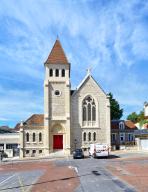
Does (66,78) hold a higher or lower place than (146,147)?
higher

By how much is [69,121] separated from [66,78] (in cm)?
804

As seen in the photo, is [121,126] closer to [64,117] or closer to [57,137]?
[64,117]

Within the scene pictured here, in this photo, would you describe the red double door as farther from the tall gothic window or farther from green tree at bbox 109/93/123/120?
green tree at bbox 109/93/123/120

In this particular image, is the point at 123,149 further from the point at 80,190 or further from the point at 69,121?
the point at 80,190

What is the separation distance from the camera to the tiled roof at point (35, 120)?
240ft

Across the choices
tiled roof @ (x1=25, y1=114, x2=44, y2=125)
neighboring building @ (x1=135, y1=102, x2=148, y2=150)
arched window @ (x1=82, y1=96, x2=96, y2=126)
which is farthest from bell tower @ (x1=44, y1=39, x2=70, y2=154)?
neighboring building @ (x1=135, y1=102, x2=148, y2=150)

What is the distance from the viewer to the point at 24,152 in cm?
7125

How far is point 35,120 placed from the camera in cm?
7512

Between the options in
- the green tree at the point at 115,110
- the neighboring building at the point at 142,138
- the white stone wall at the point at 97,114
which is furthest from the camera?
the green tree at the point at 115,110

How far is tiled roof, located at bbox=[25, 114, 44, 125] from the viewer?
73.2 meters

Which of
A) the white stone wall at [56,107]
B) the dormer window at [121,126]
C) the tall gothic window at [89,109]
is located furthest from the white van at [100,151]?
the dormer window at [121,126]

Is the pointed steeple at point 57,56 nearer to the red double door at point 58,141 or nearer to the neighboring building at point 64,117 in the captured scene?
the neighboring building at point 64,117

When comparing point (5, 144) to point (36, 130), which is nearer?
point (36, 130)

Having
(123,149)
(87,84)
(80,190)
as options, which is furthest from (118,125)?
(80,190)
